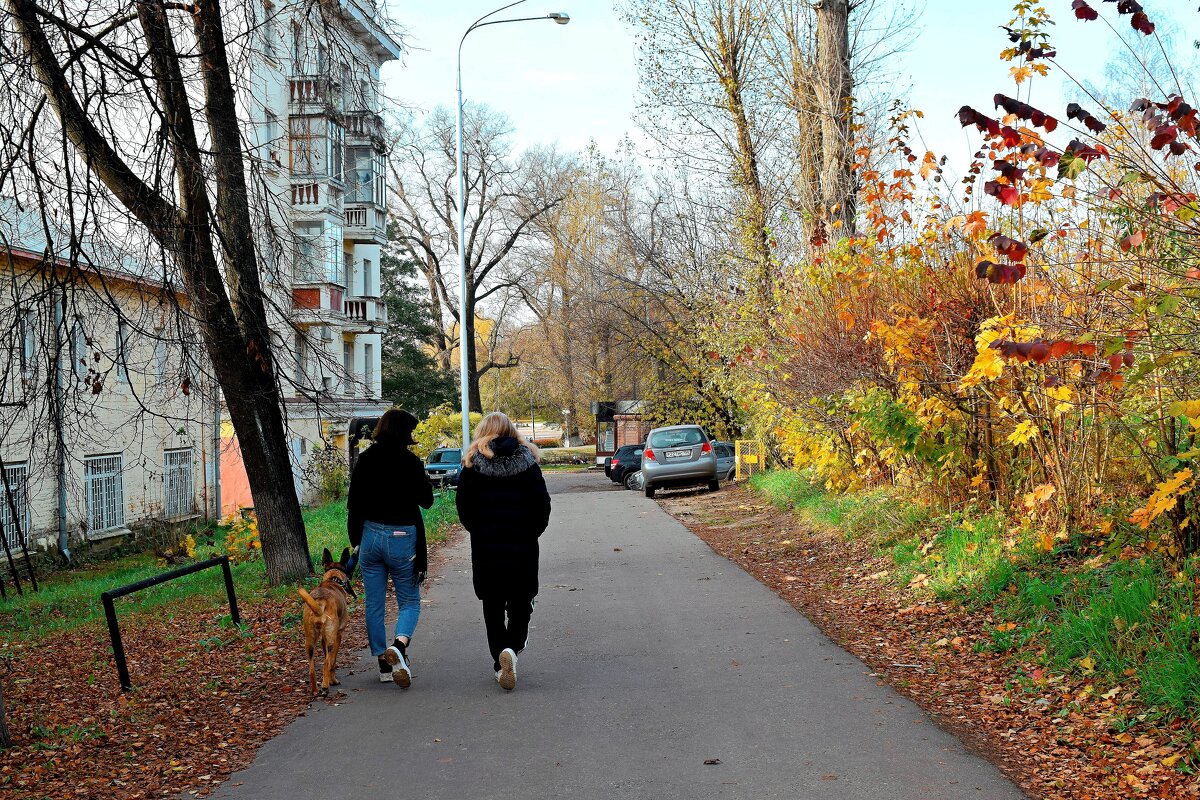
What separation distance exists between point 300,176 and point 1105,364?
7783 mm

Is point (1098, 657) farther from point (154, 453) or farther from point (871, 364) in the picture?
point (154, 453)

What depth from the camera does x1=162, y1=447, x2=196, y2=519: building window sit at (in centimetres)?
2706

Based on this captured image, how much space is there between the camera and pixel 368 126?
11250mm

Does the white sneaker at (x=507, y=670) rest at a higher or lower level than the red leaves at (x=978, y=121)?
lower

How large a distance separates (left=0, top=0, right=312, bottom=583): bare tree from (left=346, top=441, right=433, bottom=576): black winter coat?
2361 millimetres

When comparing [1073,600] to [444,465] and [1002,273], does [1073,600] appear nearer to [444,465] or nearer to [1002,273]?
[1002,273]

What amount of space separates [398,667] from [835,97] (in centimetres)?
1210

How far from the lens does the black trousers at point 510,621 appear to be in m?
7.27

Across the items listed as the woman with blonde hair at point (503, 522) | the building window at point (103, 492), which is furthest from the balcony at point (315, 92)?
the building window at point (103, 492)

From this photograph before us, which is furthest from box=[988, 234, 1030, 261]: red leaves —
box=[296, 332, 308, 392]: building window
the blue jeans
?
box=[296, 332, 308, 392]: building window

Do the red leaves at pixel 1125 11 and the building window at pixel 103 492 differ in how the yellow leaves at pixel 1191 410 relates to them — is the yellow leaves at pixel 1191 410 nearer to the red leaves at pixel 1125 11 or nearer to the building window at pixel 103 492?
the red leaves at pixel 1125 11

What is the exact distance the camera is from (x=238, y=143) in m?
10.3

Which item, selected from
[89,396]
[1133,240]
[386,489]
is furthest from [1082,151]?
[89,396]

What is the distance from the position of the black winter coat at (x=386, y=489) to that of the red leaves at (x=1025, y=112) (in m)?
4.33
